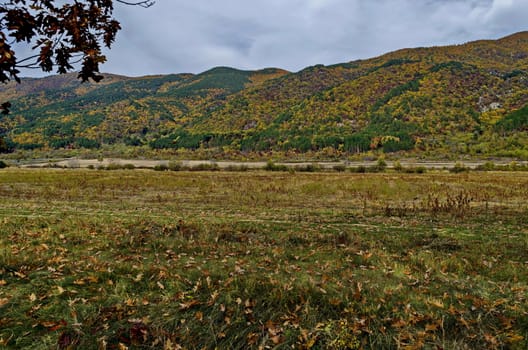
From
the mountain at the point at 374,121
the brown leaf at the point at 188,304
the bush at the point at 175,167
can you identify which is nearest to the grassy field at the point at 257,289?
the brown leaf at the point at 188,304

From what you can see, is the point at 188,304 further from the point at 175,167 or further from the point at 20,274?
the point at 175,167

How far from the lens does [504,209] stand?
14.7m

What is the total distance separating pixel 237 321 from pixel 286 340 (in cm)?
68

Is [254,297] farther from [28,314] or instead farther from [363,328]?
[28,314]

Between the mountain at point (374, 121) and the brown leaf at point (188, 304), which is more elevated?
the mountain at point (374, 121)

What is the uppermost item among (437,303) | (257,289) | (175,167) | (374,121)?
(374,121)

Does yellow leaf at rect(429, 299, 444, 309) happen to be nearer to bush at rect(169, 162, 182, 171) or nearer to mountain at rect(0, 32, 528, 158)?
bush at rect(169, 162, 182, 171)

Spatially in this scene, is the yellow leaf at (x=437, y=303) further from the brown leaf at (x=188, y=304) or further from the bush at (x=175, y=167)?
the bush at (x=175, y=167)

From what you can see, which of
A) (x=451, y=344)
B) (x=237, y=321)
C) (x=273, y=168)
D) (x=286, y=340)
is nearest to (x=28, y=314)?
(x=237, y=321)

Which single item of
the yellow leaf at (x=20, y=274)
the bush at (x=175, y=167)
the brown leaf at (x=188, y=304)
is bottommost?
the bush at (x=175, y=167)

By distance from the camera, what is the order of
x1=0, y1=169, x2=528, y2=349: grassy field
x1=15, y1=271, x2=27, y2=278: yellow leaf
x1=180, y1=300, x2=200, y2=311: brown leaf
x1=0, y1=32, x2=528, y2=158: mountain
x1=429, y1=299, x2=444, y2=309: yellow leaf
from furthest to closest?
x1=0, y1=32, x2=528, y2=158: mountain, x1=15, y1=271, x2=27, y2=278: yellow leaf, x1=429, y1=299, x2=444, y2=309: yellow leaf, x1=180, y1=300, x2=200, y2=311: brown leaf, x1=0, y1=169, x2=528, y2=349: grassy field

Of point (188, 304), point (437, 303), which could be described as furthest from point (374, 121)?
point (188, 304)

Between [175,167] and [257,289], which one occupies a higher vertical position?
[257,289]

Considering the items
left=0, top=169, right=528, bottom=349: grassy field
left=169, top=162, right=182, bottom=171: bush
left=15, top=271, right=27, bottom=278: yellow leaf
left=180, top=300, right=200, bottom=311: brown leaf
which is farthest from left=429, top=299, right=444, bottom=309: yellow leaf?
left=169, top=162, right=182, bottom=171: bush
